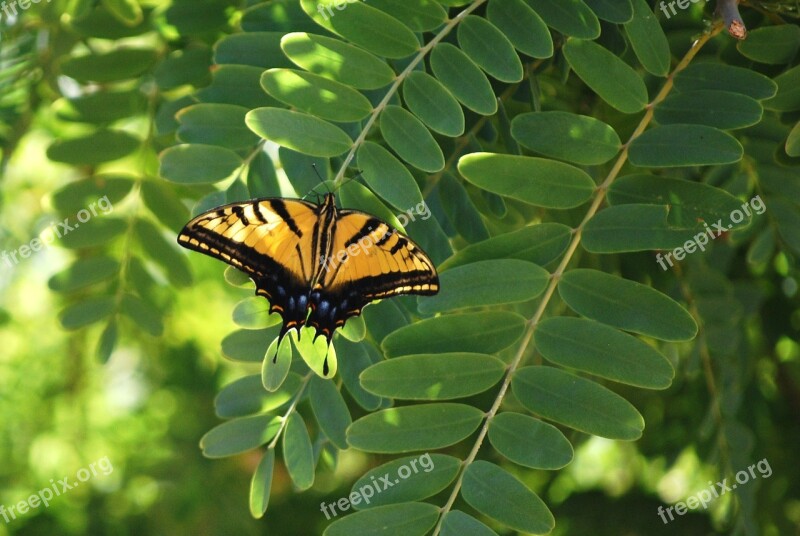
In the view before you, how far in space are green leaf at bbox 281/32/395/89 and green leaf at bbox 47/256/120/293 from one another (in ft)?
2.17

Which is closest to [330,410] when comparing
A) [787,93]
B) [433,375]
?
[433,375]

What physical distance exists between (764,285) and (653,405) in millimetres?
338

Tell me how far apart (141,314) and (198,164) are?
439mm

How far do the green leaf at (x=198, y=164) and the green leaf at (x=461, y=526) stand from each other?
54cm

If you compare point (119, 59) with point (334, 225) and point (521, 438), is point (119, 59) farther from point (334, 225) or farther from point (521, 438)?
point (521, 438)

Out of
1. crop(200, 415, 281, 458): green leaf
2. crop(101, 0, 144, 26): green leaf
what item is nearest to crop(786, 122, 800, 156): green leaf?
crop(200, 415, 281, 458): green leaf

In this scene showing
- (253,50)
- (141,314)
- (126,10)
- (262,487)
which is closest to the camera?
(262,487)

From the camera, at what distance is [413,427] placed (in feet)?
3.40

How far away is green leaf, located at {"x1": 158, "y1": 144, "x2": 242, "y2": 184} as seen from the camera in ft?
3.80

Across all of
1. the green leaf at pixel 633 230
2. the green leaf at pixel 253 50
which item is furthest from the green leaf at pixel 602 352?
the green leaf at pixel 253 50

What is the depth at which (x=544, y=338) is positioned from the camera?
1.07m

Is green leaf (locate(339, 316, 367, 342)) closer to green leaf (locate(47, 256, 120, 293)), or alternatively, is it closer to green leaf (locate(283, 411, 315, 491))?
green leaf (locate(283, 411, 315, 491))

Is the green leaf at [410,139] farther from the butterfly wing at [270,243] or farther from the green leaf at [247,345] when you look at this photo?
the green leaf at [247,345]

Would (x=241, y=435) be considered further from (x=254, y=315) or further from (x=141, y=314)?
(x=141, y=314)
